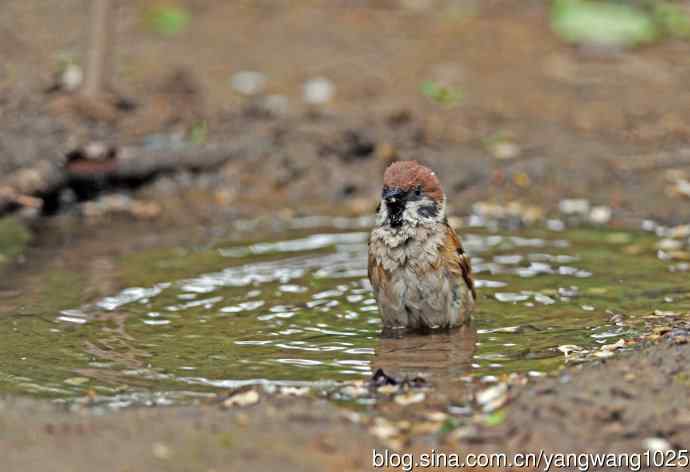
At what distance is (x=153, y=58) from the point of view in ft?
40.4

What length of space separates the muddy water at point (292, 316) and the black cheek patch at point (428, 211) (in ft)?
2.21

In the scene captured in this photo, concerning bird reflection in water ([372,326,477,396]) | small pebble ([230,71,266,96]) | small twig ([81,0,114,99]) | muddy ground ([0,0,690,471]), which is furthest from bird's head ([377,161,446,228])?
small pebble ([230,71,266,96])

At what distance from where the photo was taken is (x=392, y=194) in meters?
6.43

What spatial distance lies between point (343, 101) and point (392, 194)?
18.1ft

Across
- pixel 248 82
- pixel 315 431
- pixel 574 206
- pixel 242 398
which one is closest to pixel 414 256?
pixel 242 398

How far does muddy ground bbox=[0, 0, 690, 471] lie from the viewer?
4.81 metres

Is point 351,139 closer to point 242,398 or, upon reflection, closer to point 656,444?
point 242,398

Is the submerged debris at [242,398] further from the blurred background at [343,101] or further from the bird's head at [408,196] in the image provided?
the blurred background at [343,101]

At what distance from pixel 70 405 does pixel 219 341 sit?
4.30 ft

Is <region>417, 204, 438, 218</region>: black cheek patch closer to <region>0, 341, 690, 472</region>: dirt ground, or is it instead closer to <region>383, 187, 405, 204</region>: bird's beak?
<region>383, 187, 405, 204</region>: bird's beak

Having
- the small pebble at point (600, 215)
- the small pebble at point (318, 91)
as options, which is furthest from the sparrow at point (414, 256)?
the small pebble at point (318, 91)

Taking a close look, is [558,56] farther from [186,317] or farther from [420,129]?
[186,317]

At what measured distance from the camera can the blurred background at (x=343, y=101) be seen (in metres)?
9.92

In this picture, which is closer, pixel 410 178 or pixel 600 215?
pixel 410 178
